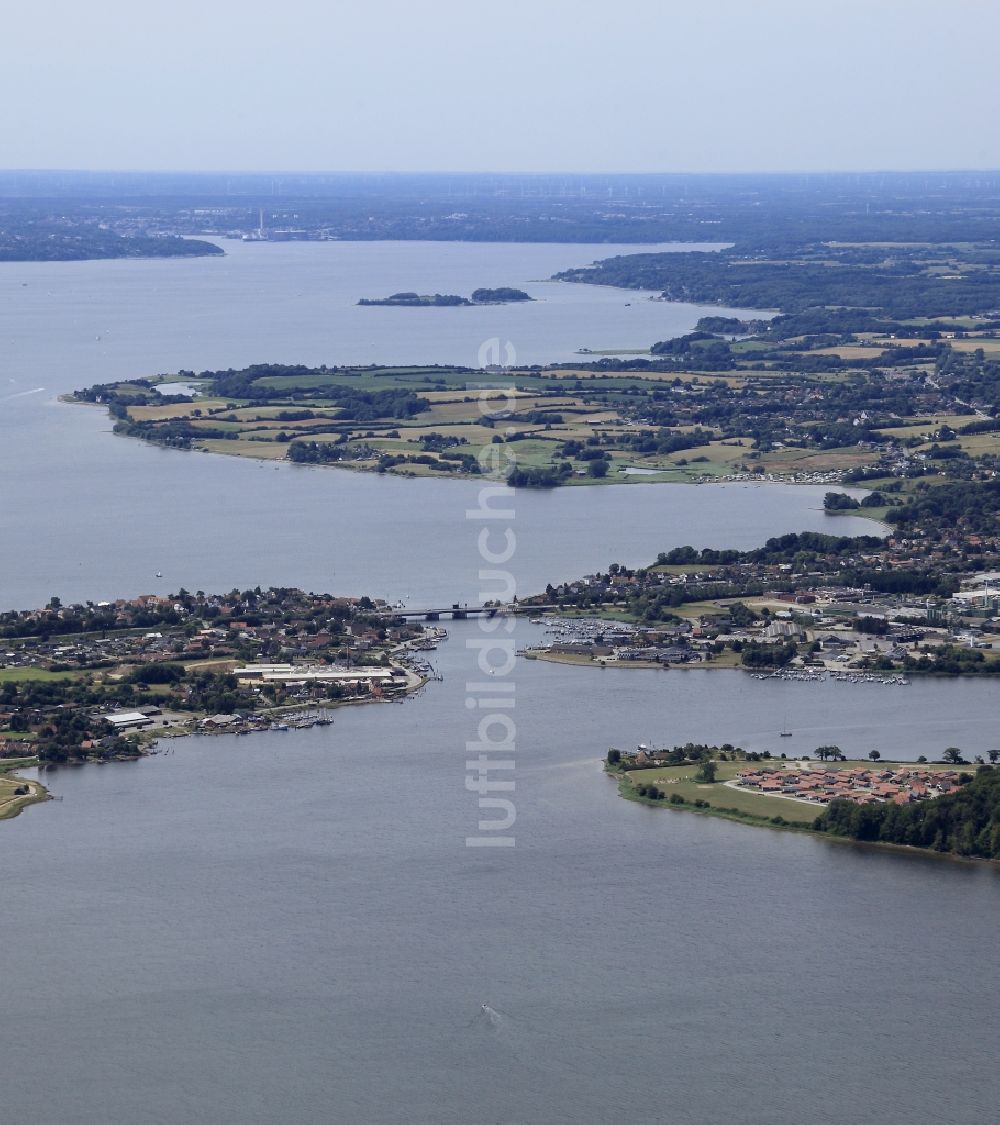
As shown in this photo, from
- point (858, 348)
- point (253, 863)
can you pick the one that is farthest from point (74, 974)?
point (858, 348)

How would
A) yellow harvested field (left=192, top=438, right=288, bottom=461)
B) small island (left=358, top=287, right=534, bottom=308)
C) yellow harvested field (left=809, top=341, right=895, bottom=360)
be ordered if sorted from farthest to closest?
small island (left=358, top=287, right=534, bottom=308), yellow harvested field (left=809, top=341, right=895, bottom=360), yellow harvested field (left=192, top=438, right=288, bottom=461)

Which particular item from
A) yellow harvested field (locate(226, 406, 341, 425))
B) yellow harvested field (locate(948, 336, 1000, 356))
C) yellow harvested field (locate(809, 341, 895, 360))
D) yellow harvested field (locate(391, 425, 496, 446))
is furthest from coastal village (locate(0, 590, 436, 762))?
yellow harvested field (locate(948, 336, 1000, 356))

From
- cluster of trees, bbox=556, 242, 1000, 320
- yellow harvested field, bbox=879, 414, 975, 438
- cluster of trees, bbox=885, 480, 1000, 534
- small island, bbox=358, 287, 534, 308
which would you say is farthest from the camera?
small island, bbox=358, 287, 534, 308

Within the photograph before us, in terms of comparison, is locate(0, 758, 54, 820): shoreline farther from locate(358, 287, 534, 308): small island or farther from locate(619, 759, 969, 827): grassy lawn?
Result: locate(358, 287, 534, 308): small island

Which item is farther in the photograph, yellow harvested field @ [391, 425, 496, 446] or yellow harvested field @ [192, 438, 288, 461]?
yellow harvested field @ [391, 425, 496, 446]

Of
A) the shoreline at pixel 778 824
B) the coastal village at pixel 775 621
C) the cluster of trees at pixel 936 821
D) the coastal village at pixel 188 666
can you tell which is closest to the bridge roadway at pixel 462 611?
the coastal village at pixel 775 621

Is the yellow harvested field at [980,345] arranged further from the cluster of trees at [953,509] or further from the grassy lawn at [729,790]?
the grassy lawn at [729,790]
